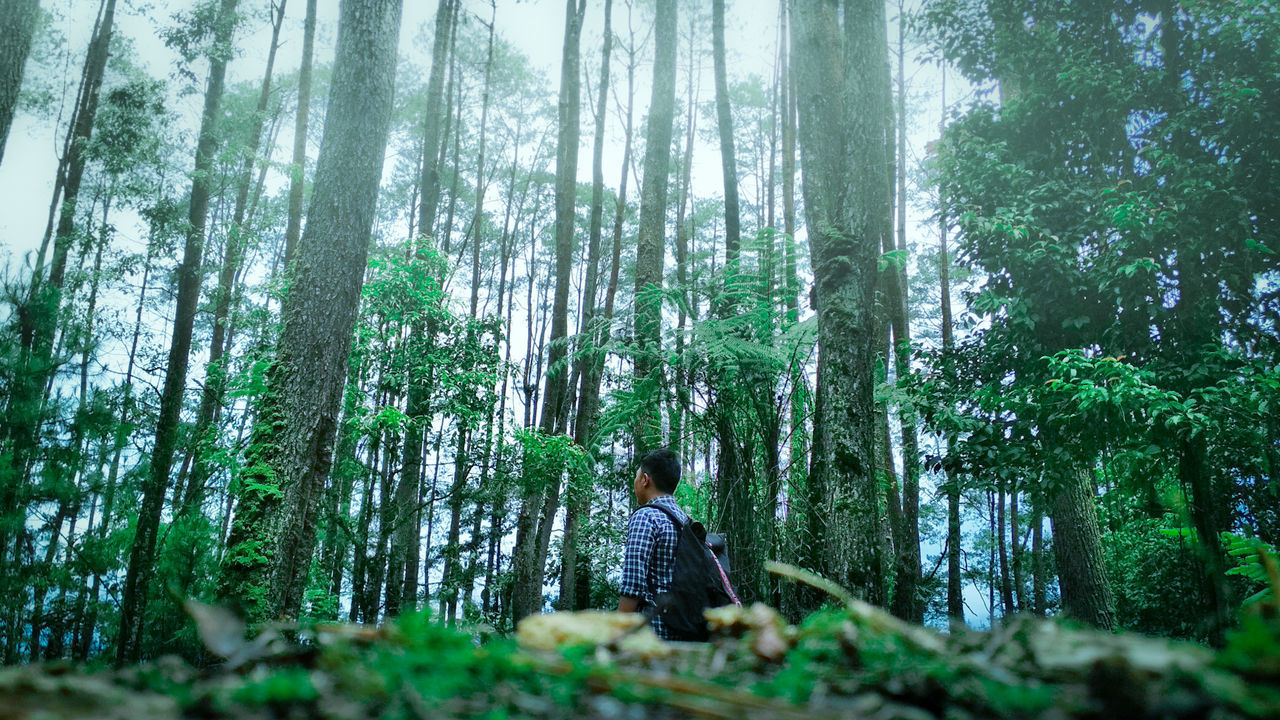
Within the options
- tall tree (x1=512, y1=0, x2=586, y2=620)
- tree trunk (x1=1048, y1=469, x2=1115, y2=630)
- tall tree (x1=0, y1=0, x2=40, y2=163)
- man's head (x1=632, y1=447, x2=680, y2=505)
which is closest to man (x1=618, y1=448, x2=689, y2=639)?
man's head (x1=632, y1=447, x2=680, y2=505)

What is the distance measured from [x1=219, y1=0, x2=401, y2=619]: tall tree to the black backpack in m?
3.46

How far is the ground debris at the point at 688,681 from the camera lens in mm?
515

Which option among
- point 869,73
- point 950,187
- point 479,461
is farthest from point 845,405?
point 479,461

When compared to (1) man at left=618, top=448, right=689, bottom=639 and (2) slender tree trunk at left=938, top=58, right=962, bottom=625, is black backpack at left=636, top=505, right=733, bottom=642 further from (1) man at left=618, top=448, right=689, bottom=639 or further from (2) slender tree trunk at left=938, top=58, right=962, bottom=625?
(2) slender tree trunk at left=938, top=58, right=962, bottom=625

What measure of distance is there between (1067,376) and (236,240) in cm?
1437

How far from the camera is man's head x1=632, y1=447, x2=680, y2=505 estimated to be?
365 cm

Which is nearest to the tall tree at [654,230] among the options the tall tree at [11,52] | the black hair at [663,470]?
the black hair at [663,470]

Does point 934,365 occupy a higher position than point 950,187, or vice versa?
point 950,187

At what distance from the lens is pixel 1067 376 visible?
20.9ft

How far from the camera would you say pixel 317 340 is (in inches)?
214

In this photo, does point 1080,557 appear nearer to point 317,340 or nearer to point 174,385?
point 317,340

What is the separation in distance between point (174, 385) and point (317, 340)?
2.57 m

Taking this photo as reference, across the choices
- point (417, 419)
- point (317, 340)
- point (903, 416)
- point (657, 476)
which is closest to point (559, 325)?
point (417, 419)

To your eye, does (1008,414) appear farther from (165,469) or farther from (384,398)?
(384,398)
